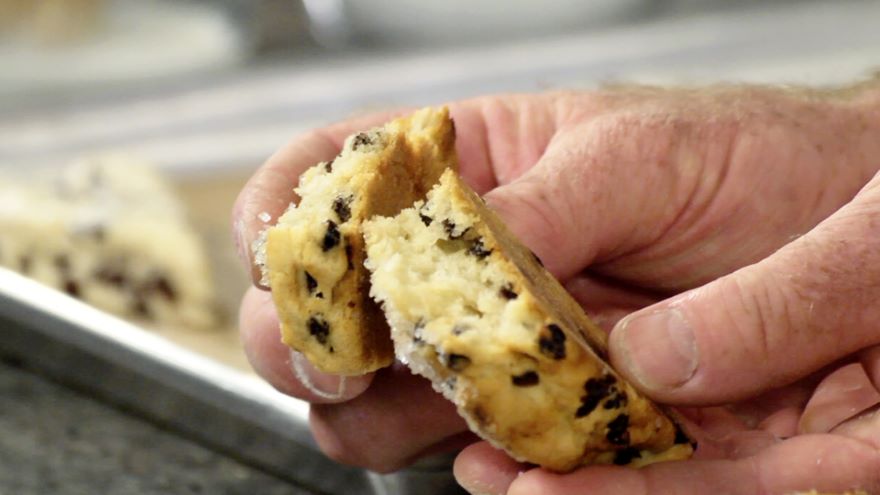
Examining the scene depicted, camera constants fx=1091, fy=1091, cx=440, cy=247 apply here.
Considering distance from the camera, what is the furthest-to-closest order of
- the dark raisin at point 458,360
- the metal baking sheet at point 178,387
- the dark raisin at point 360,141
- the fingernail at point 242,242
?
1. the metal baking sheet at point 178,387
2. the fingernail at point 242,242
3. the dark raisin at point 360,141
4. the dark raisin at point 458,360

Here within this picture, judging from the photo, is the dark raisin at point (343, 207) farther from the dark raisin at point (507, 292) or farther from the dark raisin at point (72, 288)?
the dark raisin at point (72, 288)

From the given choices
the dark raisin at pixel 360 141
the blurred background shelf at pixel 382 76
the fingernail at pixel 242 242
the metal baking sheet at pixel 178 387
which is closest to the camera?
Result: the dark raisin at pixel 360 141

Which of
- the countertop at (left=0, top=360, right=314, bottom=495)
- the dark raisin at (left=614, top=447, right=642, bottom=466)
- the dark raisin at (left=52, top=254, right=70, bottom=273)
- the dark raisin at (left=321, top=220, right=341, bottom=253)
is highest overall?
the dark raisin at (left=321, top=220, right=341, bottom=253)

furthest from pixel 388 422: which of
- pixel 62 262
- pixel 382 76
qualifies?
pixel 382 76

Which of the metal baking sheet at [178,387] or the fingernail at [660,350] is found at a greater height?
the fingernail at [660,350]

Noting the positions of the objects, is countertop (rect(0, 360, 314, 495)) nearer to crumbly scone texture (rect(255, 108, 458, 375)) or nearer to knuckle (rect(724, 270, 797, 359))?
crumbly scone texture (rect(255, 108, 458, 375))

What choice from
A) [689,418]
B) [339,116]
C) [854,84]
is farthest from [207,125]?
[689,418]

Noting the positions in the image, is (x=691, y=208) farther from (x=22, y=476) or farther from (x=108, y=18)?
(x=108, y=18)

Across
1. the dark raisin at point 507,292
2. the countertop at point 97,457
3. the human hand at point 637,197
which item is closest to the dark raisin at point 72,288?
the countertop at point 97,457

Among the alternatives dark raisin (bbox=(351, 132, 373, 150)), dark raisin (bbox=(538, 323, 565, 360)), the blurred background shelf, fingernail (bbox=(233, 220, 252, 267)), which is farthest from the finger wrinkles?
the blurred background shelf
